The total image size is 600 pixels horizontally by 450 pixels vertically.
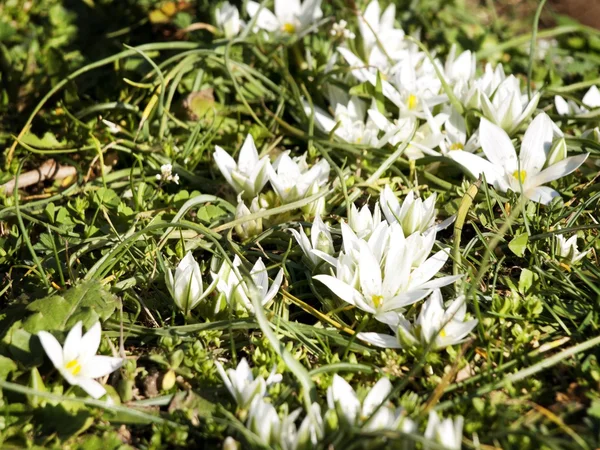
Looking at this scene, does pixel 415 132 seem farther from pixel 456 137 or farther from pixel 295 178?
pixel 295 178

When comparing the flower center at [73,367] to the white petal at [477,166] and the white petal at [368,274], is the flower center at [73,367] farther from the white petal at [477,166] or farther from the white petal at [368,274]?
the white petal at [477,166]

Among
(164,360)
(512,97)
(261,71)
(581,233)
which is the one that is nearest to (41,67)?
(261,71)

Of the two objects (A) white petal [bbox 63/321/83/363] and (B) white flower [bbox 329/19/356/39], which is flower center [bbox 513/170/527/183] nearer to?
(B) white flower [bbox 329/19/356/39]

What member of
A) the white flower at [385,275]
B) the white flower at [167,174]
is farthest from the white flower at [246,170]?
the white flower at [385,275]

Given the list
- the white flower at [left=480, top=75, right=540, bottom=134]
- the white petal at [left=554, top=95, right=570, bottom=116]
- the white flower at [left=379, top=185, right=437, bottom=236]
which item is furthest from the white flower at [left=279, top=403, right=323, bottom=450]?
the white petal at [left=554, top=95, right=570, bottom=116]

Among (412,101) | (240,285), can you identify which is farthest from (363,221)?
(412,101)
